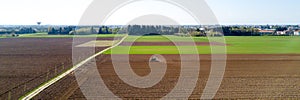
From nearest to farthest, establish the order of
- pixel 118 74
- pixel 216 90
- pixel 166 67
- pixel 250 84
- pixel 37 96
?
pixel 37 96 → pixel 216 90 → pixel 250 84 → pixel 118 74 → pixel 166 67

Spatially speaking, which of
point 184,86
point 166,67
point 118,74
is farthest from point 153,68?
point 184,86

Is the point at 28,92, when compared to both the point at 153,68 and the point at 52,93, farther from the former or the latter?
the point at 153,68

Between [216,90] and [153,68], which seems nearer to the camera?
[216,90]

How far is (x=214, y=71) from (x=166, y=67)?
4140mm

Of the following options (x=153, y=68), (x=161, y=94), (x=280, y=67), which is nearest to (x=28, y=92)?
(x=161, y=94)

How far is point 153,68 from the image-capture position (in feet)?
92.8

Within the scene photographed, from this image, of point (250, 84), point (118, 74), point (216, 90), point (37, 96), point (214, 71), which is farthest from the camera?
point (214, 71)

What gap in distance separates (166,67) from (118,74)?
5.25m

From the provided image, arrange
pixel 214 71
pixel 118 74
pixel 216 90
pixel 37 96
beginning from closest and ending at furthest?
pixel 37 96 < pixel 216 90 < pixel 118 74 < pixel 214 71

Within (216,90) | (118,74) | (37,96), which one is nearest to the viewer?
(37,96)

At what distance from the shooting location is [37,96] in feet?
57.4

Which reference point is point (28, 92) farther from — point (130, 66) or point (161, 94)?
point (130, 66)

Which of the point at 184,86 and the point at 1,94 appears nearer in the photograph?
the point at 1,94

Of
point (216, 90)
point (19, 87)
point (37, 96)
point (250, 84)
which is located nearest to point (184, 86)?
point (216, 90)
